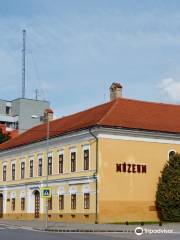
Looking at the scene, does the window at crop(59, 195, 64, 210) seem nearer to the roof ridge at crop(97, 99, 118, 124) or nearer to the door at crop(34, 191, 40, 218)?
the door at crop(34, 191, 40, 218)

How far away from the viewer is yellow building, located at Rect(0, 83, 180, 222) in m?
48.0

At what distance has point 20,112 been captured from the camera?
126125mm

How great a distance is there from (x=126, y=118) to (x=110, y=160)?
4.31 metres

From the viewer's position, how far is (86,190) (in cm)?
4941

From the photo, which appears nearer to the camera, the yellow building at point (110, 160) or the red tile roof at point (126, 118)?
the yellow building at point (110, 160)

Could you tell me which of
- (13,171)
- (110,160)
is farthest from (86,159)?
(13,171)

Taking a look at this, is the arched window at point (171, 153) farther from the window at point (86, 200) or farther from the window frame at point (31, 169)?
the window frame at point (31, 169)

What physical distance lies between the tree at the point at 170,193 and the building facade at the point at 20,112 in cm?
7436

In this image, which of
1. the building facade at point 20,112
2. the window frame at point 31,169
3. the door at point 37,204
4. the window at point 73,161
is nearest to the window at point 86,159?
the window at point 73,161

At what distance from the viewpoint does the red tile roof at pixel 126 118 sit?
4959 cm

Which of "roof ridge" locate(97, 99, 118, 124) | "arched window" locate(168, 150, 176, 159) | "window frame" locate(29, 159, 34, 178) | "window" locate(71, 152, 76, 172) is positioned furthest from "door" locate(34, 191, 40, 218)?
"arched window" locate(168, 150, 176, 159)

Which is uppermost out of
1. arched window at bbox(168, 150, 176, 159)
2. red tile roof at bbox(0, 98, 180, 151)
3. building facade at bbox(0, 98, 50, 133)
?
building facade at bbox(0, 98, 50, 133)

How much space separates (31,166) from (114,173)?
14.0 meters

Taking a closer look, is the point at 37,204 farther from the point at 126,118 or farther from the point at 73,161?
the point at 126,118
